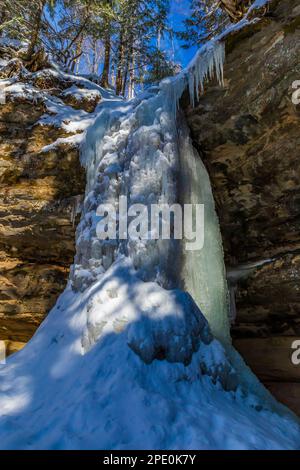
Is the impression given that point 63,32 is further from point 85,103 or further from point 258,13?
point 258,13

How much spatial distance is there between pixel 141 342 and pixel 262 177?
352 cm

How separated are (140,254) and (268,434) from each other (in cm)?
242

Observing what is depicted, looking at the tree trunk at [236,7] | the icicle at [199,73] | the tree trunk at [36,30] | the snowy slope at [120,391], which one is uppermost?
the tree trunk at [36,30]

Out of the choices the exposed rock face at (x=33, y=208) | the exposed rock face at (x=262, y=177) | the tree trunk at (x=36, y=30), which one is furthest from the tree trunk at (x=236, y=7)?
the tree trunk at (x=36, y=30)

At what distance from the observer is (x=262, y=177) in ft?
17.8

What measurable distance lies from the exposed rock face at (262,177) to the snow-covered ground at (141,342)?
1.35 feet

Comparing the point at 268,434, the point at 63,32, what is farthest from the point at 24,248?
the point at 63,32

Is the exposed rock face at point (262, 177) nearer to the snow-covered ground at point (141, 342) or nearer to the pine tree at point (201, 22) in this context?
the snow-covered ground at point (141, 342)

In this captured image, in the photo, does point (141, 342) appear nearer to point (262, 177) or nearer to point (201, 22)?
point (262, 177)

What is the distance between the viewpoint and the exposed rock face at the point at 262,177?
4.49 metres

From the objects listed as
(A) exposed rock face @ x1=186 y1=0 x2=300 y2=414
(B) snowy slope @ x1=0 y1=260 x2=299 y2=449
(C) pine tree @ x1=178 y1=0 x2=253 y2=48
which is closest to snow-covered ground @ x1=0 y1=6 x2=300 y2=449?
(B) snowy slope @ x1=0 y1=260 x2=299 y2=449

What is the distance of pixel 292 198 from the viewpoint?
544 cm

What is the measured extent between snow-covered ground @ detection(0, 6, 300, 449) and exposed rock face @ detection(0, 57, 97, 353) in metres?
0.89

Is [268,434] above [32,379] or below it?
below
